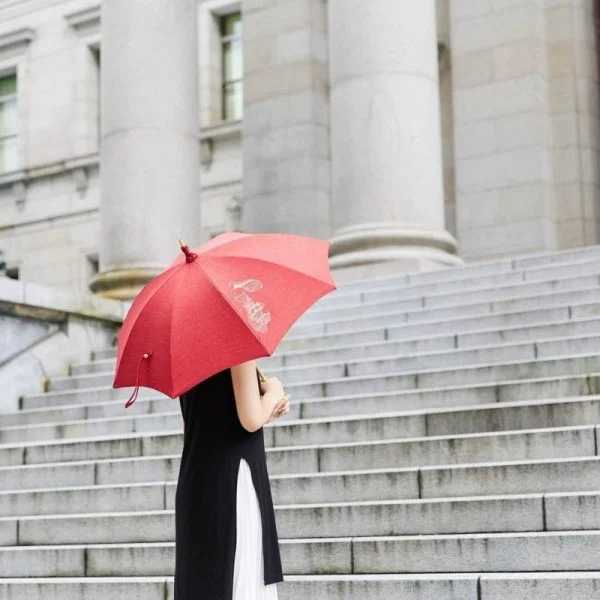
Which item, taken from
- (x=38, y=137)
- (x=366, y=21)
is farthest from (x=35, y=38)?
(x=366, y=21)

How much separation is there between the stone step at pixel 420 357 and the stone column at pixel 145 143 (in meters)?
4.46

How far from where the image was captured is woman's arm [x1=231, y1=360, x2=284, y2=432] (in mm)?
4699

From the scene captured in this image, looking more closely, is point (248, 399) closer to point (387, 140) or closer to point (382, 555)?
point (382, 555)

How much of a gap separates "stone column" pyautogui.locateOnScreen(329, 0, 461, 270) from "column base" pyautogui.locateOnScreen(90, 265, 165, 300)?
2.29 meters

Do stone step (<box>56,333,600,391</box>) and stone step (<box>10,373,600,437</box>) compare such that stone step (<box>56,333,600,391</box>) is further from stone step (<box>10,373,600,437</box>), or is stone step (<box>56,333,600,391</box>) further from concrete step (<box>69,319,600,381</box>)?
stone step (<box>10,373,600,437</box>)

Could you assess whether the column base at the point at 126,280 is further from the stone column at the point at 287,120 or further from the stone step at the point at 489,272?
the stone column at the point at 287,120

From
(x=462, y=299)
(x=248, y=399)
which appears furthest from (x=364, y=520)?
(x=462, y=299)

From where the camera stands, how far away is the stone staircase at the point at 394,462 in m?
7.18

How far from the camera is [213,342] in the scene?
462 cm

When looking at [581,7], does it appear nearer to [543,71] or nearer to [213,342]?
[543,71]

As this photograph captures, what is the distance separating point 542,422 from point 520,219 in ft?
36.5

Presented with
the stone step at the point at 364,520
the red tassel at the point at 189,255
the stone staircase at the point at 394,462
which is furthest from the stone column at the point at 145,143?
the red tassel at the point at 189,255

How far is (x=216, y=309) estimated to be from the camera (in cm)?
467

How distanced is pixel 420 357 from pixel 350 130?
15.2 feet
